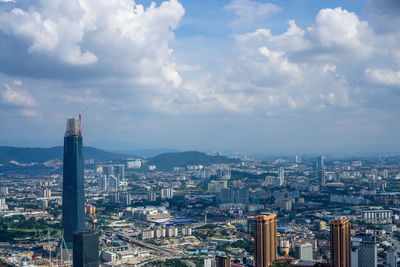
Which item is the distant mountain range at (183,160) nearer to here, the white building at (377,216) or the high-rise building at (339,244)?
the white building at (377,216)

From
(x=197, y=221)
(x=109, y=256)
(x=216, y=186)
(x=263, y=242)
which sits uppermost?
(x=263, y=242)

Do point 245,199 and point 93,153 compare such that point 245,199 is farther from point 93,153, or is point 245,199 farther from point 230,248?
point 93,153

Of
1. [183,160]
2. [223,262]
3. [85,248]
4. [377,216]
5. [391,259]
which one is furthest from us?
[183,160]

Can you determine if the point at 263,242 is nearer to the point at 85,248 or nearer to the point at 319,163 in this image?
the point at 85,248

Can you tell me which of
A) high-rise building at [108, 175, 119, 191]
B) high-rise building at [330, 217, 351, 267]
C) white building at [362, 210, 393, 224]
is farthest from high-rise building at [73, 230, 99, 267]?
high-rise building at [108, 175, 119, 191]

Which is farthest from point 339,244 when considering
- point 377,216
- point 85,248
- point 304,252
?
point 377,216

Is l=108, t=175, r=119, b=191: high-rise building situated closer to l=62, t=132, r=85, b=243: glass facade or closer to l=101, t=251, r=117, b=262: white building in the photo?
l=62, t=132, r=85, b=243: glass facade
